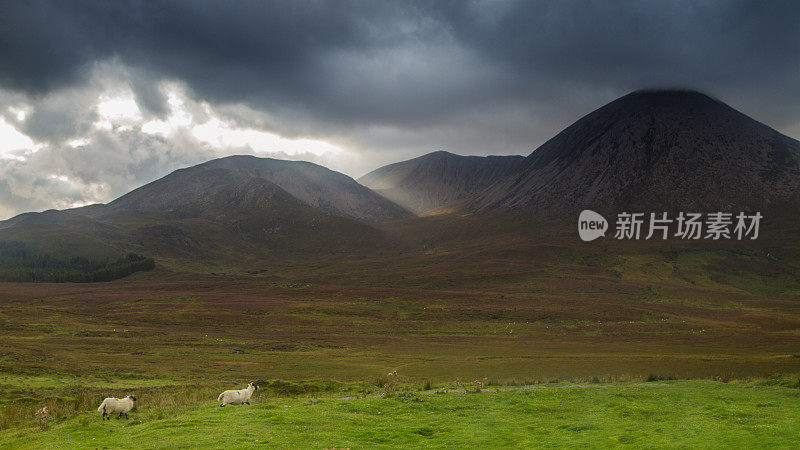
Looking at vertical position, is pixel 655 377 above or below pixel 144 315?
above

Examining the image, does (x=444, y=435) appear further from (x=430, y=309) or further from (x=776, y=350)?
(x=430, y=309)

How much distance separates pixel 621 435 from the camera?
47.6ft

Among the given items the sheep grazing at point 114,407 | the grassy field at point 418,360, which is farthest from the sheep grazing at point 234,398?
the sheep grazing at point 114,407

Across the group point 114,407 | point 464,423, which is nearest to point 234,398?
point 114,407

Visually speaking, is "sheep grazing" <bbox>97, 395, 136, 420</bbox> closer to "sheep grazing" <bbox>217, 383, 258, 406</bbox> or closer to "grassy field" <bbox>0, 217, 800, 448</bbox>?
"grassy field" <bbox>0, 217, 800, 448</bbox>

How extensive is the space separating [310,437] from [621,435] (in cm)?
914

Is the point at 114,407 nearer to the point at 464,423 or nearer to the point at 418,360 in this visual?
the point at 464,423

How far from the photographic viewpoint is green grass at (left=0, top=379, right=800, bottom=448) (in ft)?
45.5

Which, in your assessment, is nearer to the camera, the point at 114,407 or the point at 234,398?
the point at 114,407

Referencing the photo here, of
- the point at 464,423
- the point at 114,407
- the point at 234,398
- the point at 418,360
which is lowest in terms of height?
the point at 418,360

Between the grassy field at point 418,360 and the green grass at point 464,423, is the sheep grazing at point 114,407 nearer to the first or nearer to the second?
the green grass at point 464,423

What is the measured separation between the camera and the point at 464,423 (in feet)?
54.5

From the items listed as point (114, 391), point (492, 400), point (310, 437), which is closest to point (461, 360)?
point (492, 400)

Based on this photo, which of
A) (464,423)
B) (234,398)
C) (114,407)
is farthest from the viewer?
(234,398)
